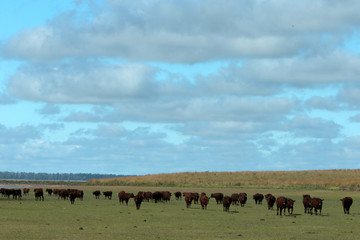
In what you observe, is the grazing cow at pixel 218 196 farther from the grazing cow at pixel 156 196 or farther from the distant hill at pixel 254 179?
the distant hill at pixel 254 179

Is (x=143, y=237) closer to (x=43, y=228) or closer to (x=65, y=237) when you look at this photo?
(x=65, y=237)

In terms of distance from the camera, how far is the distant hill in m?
110

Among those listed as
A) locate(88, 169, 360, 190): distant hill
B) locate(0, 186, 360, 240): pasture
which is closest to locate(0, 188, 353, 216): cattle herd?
locate(0, 186, 360, 240): pasture

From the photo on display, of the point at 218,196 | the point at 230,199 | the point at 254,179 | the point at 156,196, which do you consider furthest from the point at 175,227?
the point at 254,179

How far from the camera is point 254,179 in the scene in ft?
419

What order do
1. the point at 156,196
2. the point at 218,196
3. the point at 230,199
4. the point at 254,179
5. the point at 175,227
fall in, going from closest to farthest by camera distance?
the point at 175,227, the point at 230,199, the point at 218,196, the point at 156,196, the point at 254,179

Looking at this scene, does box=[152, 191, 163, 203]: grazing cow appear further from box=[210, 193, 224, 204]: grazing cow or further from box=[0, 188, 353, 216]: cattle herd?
box=[210, 193, 224, 204]: grazing cow

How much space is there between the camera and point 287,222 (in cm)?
3331

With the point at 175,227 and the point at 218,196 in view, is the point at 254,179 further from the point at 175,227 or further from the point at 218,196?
the point at 175,227

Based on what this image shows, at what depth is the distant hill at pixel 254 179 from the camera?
4339 inches

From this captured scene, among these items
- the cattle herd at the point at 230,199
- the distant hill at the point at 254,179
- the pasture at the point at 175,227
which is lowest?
the pasture at the point at 175,227

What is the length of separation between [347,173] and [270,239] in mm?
113646

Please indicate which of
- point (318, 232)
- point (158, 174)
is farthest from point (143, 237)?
point (158, 174)

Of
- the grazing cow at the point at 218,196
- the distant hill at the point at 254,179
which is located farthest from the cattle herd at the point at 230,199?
the distant hill at the point at 254,179
